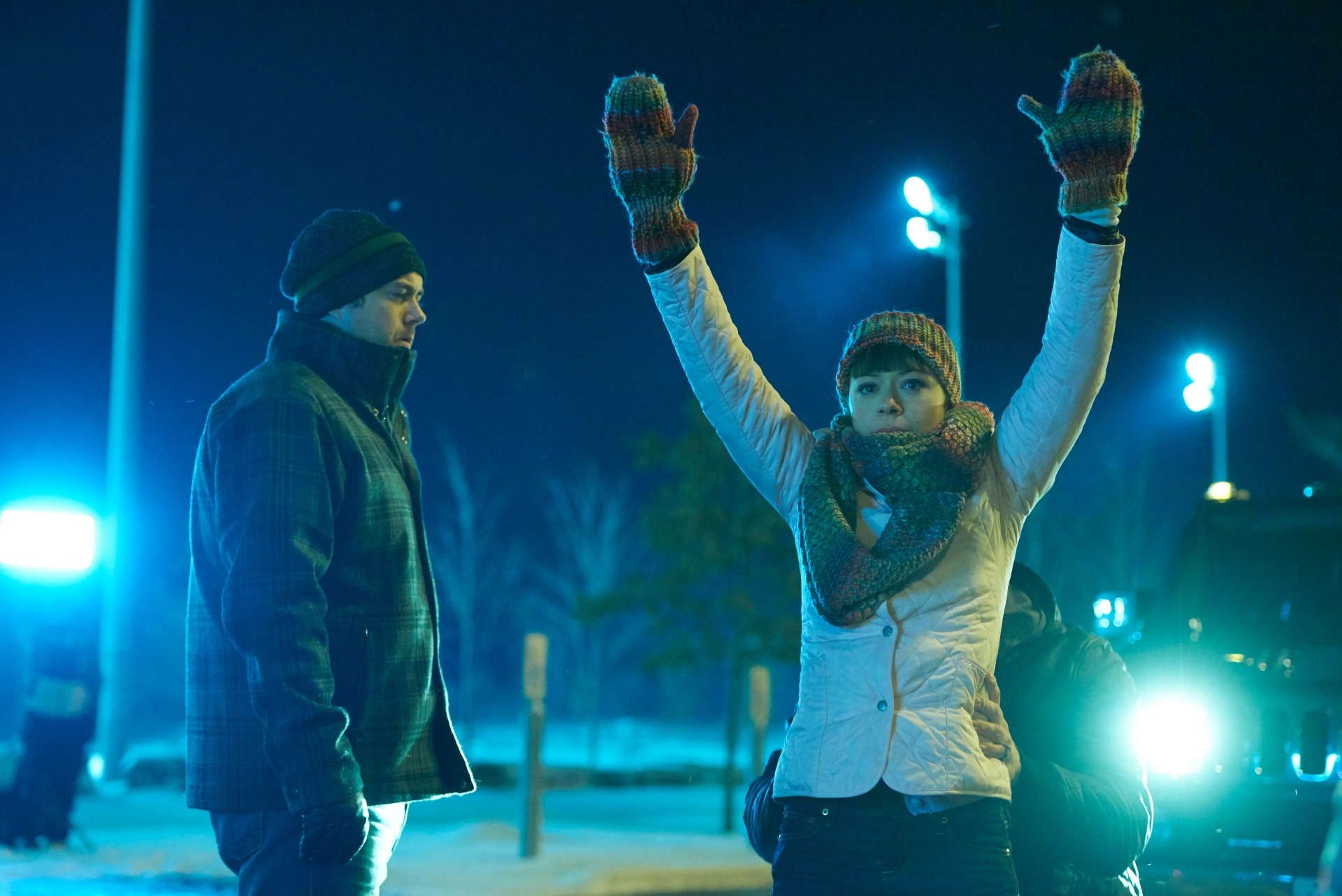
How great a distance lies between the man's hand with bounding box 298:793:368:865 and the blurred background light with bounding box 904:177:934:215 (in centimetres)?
1055

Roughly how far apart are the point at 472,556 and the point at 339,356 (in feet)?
96.7

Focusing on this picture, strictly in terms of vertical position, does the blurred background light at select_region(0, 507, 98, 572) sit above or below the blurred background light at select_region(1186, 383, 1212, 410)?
below

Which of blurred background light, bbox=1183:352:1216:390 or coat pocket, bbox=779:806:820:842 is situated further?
blurred background light, bbox=1183:352:1216:390

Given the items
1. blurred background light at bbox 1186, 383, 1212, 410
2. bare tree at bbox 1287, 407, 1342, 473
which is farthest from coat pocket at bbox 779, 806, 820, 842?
bare tree at bbox 1287, 407, 1342, 473

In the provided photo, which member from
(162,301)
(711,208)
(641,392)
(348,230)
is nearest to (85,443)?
(162,301)

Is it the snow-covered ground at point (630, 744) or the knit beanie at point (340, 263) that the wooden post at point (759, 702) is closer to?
the knit beanie at point (340, 263)

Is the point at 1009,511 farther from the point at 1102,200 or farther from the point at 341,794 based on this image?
the point at 341,794

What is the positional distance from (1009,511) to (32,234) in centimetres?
1910

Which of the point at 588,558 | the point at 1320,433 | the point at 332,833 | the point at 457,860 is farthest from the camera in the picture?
the point at 588,558

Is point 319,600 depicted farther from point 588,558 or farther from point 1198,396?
point 588,558

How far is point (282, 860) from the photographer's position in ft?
8.66

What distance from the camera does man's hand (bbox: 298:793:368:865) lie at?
8.39 feet

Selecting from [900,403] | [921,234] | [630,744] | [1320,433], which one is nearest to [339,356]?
[900,403]

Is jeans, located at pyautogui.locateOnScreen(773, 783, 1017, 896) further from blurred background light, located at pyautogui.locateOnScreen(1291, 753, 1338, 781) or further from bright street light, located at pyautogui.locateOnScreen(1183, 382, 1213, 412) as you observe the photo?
bright street light, located at pyautogui.locateOnScreen(1183, 382, 1213, 412)
